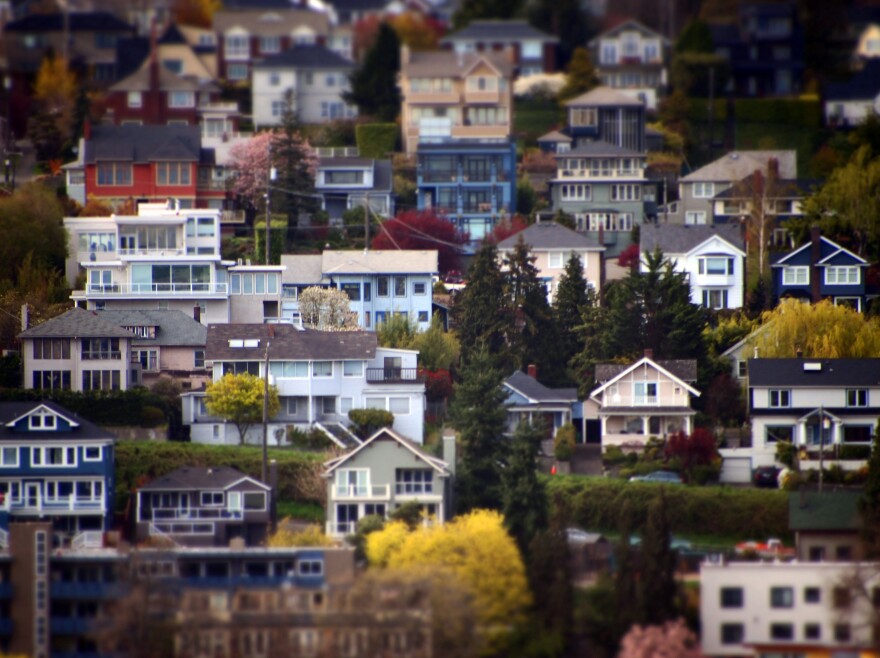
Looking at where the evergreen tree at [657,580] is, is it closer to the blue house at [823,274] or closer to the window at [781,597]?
the window at [781,597]

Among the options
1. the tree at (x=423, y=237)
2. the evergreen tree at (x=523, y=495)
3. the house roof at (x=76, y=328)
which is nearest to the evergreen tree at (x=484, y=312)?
the tree at (x=423, y=237)

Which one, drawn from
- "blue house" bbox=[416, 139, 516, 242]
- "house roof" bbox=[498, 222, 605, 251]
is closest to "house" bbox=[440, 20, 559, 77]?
"blue house" bbox=[416, 139, 516, 242]

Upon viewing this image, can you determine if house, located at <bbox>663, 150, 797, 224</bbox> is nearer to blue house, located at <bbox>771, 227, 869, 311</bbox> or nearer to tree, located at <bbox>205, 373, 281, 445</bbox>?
blue house, located at <bbox>771, 227, 869, 311</bbox>

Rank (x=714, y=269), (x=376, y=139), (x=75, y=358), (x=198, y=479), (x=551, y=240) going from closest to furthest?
(x=198, y=479), (x=75, y=358), (x=714, y=269), (x=551, y=240), (x=376, y=139)

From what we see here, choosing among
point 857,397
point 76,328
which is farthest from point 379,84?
point 857,397

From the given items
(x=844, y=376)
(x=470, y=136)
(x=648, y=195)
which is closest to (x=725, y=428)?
(x=844, y=376)

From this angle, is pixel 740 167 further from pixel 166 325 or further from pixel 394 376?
pixel 166 325
